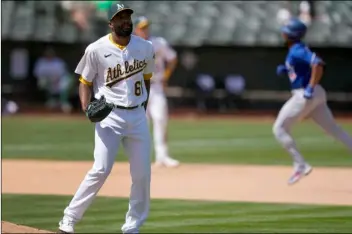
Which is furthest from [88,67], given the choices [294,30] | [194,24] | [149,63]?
[194,24]

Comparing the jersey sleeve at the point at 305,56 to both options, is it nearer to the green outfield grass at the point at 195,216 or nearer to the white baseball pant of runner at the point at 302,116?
the white baseball pant of runner at the point at 302,116

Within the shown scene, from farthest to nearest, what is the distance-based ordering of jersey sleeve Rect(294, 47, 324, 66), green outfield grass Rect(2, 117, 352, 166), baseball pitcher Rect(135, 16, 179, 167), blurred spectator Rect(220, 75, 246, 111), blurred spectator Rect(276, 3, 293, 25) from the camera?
blurred spectator Rect(220, 75, 246, 111), blurred spectator Rect(276, 3, 293, 25), green outfield grass Rect(2, 117, 352, 166), baseball pitcher Rect(135, 16, 179, 167), jersey sleeve Rect(294, 47, 324, 66)

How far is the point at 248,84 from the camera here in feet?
99.0

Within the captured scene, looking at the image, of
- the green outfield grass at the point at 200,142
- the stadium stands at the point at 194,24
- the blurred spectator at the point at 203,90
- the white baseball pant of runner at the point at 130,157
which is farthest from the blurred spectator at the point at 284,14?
the white baseball pant of runner at the point at 130,157

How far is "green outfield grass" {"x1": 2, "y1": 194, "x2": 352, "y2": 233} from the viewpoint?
30.8 ft

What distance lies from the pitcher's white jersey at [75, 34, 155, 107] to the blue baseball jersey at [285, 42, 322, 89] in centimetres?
413

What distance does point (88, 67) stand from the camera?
8.05m

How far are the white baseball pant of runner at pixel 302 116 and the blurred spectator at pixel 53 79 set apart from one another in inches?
676

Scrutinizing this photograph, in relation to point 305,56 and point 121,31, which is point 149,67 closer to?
point 121,31

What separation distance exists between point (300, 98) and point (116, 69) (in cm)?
445

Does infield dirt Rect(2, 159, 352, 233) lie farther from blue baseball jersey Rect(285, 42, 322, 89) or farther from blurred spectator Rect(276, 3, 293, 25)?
blurred spectator Rect(276, 3, 293, 25)

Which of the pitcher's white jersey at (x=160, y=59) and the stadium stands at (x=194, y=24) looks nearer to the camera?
the pitcher's white jersey at (x=160, y=59)

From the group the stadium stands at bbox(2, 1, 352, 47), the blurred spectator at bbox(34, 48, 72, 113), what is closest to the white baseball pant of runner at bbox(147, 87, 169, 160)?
the blurred spectator at bbox(34, 48, 72, 113)

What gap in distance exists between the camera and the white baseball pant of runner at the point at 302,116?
12.0m
